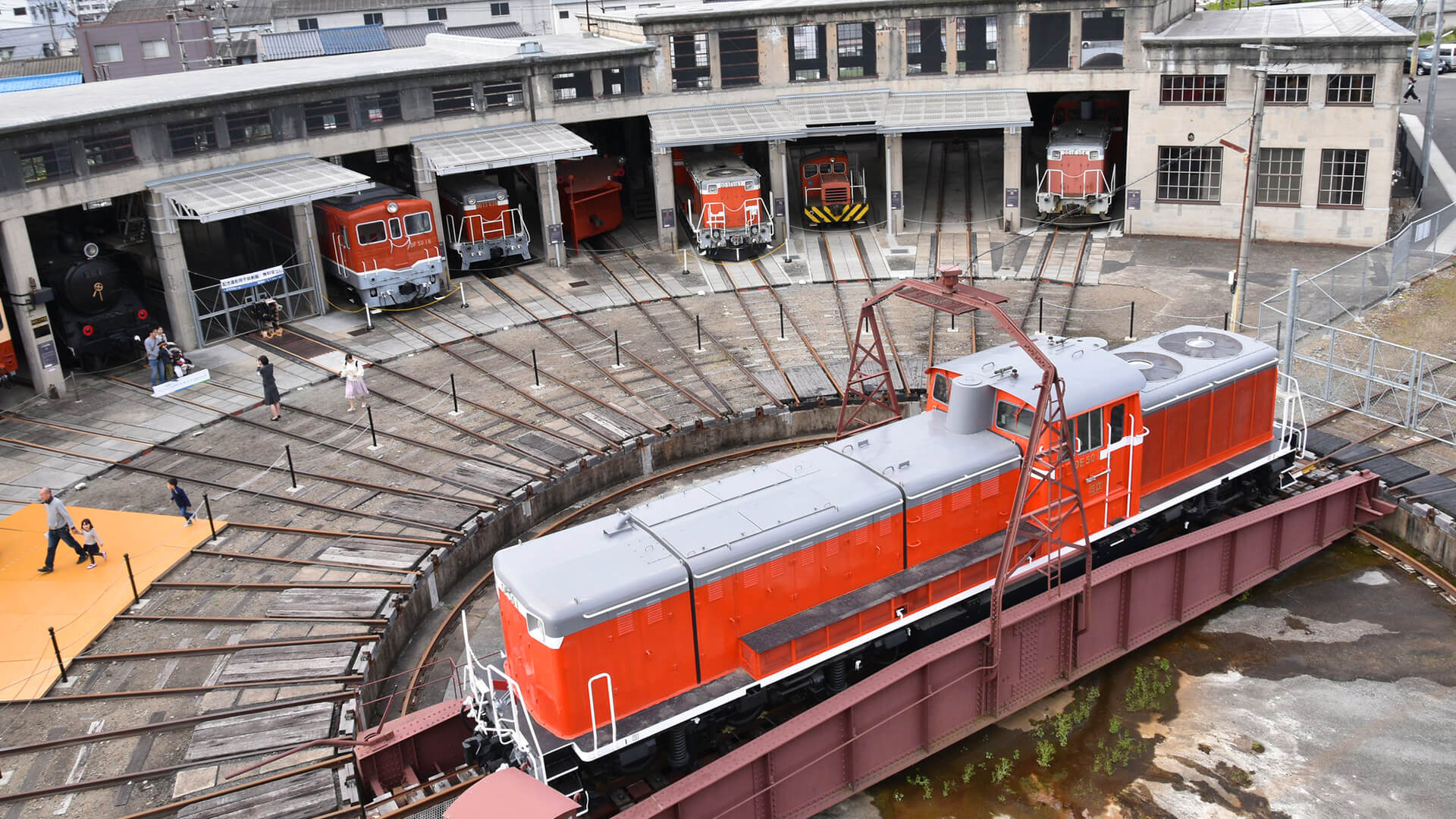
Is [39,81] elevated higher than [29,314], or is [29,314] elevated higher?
[39,81]

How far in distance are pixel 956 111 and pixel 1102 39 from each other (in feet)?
16.4

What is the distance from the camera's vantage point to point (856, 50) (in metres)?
39.3

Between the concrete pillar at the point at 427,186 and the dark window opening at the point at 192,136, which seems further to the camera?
the concrete pillar at the point at 427,186

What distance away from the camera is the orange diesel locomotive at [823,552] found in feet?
47.6

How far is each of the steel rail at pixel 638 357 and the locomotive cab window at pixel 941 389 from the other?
8.69 metres

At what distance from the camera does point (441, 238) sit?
3497cm

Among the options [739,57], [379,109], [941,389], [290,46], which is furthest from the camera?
[290,46]

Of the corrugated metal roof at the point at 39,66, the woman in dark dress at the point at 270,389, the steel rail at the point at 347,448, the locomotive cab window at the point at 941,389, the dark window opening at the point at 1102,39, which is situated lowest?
the steel rail at the point at 347,448

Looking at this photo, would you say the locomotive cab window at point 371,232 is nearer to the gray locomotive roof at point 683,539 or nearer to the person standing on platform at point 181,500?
the person standing on platform at point 181,500

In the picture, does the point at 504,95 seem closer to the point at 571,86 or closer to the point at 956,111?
the point at 571,86

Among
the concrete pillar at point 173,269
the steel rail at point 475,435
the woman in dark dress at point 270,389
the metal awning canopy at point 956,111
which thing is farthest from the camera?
the metal awning canopy at point 956,111

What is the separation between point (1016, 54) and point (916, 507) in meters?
26.0

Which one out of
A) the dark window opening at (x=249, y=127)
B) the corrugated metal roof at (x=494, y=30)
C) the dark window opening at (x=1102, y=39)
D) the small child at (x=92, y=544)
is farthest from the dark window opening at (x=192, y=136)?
the corrugated metal roof at (x=494, y=30)

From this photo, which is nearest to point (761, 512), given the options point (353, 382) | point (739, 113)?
point (353, 382)
